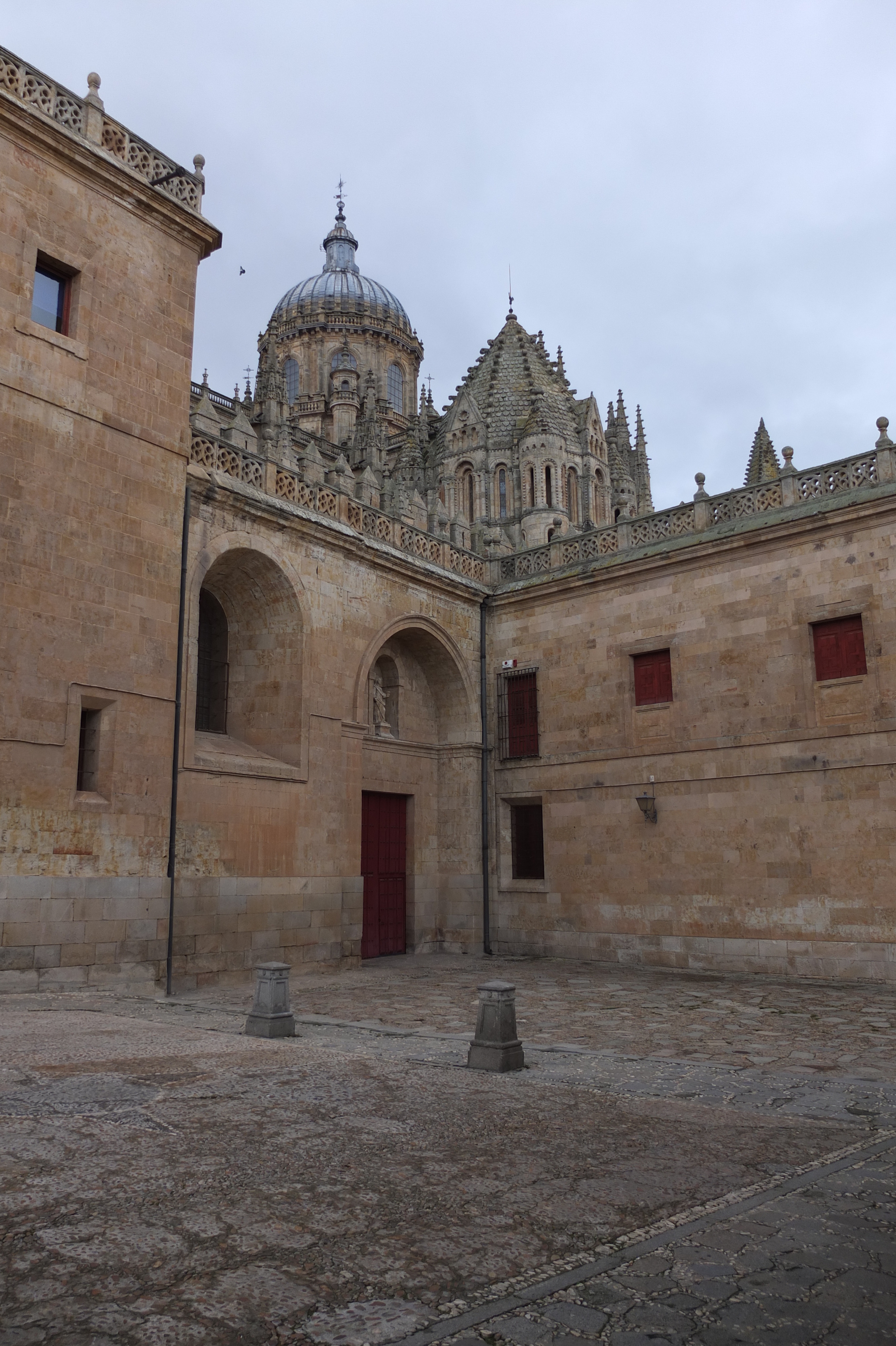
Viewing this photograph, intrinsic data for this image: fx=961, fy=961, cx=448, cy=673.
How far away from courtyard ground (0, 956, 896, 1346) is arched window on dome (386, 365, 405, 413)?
40.7 meters

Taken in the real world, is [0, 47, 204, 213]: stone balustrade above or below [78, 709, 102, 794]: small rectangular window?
above

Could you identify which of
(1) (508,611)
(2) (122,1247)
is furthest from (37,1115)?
(1) (508,611)

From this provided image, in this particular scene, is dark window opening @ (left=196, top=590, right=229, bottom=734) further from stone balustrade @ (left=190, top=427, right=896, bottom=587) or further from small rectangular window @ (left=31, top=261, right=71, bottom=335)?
small rectangular window @ (left=31, top=261, right=71, bottom=335)

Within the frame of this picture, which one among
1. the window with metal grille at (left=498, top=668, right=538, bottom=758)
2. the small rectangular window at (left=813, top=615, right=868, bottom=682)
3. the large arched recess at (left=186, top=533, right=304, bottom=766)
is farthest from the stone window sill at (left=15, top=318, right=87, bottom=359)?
the small rectangular window at (left=813, top=615, right=868, bottom=682)

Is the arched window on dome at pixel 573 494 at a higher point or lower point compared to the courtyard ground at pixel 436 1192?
higher

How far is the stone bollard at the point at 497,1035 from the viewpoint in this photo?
6.89 metres

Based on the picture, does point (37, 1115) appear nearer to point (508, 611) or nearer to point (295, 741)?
point (295, 741)

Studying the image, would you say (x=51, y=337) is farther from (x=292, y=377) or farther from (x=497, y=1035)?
(x=292, y=377)

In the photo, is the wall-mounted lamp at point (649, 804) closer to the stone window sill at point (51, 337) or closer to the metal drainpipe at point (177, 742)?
the metal drainpipe at point (177, 742)

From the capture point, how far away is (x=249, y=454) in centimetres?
1480

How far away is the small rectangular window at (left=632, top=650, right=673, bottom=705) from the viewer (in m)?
16.6

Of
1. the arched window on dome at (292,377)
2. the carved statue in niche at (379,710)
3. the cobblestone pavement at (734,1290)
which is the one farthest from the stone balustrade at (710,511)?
the arched window on dome at (292,377)

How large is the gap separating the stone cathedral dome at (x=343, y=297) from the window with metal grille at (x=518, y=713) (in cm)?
3204

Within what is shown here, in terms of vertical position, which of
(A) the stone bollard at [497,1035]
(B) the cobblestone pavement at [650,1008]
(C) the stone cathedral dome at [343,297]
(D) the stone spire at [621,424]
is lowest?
(B) the cobblestone pavement at [650,1008]
